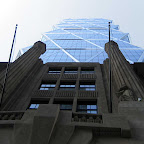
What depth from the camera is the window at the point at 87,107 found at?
62.9ft

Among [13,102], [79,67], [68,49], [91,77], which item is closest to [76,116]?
[13,102]

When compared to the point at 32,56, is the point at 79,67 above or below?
below

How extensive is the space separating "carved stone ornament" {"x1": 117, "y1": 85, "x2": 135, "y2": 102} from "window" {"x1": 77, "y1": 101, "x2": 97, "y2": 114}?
3.49 metres

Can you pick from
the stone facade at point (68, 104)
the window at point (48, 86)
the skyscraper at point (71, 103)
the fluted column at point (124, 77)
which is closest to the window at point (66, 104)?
the skyscraper at point (71, 103)

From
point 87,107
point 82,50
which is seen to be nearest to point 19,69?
point 87,107

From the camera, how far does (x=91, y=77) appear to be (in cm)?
2509

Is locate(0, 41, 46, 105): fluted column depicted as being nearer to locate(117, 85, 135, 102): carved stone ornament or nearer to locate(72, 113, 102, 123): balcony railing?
locate(72, 113, 102, 123): balcony railing

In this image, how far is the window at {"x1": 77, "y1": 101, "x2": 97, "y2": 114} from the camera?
62.9ft

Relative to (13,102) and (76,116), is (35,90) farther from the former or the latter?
(76,116)

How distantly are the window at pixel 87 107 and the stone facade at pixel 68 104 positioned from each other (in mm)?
103

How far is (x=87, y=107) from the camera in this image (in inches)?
777

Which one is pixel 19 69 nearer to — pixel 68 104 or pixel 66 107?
pixel 68 104

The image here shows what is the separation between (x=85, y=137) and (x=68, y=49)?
59555 mm

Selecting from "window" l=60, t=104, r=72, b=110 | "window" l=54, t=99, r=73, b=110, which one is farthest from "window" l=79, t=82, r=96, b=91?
"window" l=60, t=104, r=72, b=110
